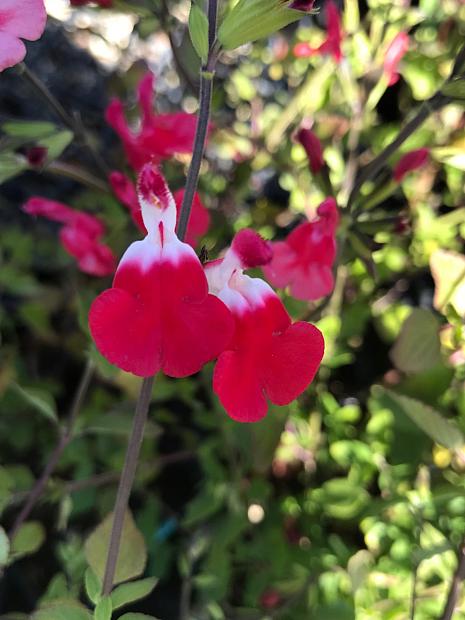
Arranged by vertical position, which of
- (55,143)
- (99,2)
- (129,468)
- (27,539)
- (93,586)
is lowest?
(27,539)

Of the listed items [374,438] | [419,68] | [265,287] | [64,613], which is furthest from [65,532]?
[419,68]

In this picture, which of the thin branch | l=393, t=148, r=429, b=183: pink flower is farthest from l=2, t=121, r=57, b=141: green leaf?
the thin branch

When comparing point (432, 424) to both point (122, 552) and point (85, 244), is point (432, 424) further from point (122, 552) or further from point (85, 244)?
point (85, 244)

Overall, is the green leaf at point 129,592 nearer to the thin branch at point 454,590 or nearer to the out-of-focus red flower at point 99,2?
the thin branch at point 454,590

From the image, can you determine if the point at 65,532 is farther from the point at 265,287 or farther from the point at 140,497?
the point at 265,287

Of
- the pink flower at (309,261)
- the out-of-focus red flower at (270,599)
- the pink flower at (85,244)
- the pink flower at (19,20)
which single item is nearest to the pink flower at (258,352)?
the pink flower at (309,261)

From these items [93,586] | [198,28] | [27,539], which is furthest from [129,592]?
[198,28]
